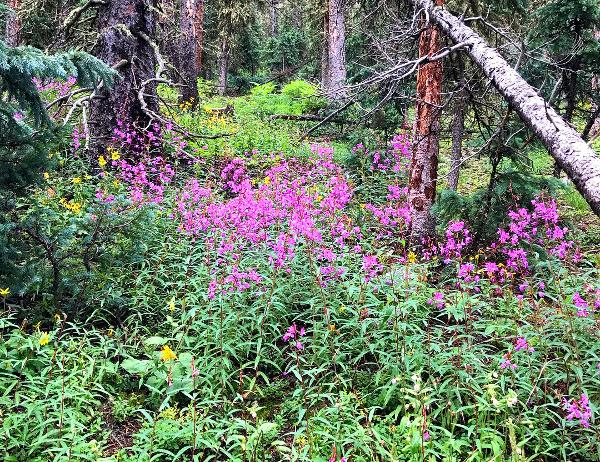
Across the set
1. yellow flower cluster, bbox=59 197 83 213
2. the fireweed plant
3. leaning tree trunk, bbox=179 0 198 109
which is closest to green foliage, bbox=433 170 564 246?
the fireweed plant

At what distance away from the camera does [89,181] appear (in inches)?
239

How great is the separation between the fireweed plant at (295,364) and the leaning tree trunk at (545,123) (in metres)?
0.56

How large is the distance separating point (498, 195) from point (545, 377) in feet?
8.74

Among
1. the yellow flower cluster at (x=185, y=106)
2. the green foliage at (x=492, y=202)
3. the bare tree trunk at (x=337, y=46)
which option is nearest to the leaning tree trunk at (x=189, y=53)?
the yellow flower cluster at (x=185, y=106)

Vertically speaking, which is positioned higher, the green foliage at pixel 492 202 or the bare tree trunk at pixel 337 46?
the bare tree trunk at pixel 337 46

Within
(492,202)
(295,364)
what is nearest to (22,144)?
(295,364)

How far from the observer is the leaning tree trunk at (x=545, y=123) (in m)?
2.63

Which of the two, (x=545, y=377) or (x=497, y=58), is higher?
(x=497, y=58)

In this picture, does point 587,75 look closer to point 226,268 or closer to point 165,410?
point 226,268

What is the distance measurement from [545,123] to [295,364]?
8.92ft

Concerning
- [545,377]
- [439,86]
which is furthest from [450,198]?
[545,377]

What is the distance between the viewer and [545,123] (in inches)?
122

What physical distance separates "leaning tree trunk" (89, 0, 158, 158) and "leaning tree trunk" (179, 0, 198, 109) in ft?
19.0

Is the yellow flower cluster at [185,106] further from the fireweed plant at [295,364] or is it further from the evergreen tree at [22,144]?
the evergreen tree at [22,144]
